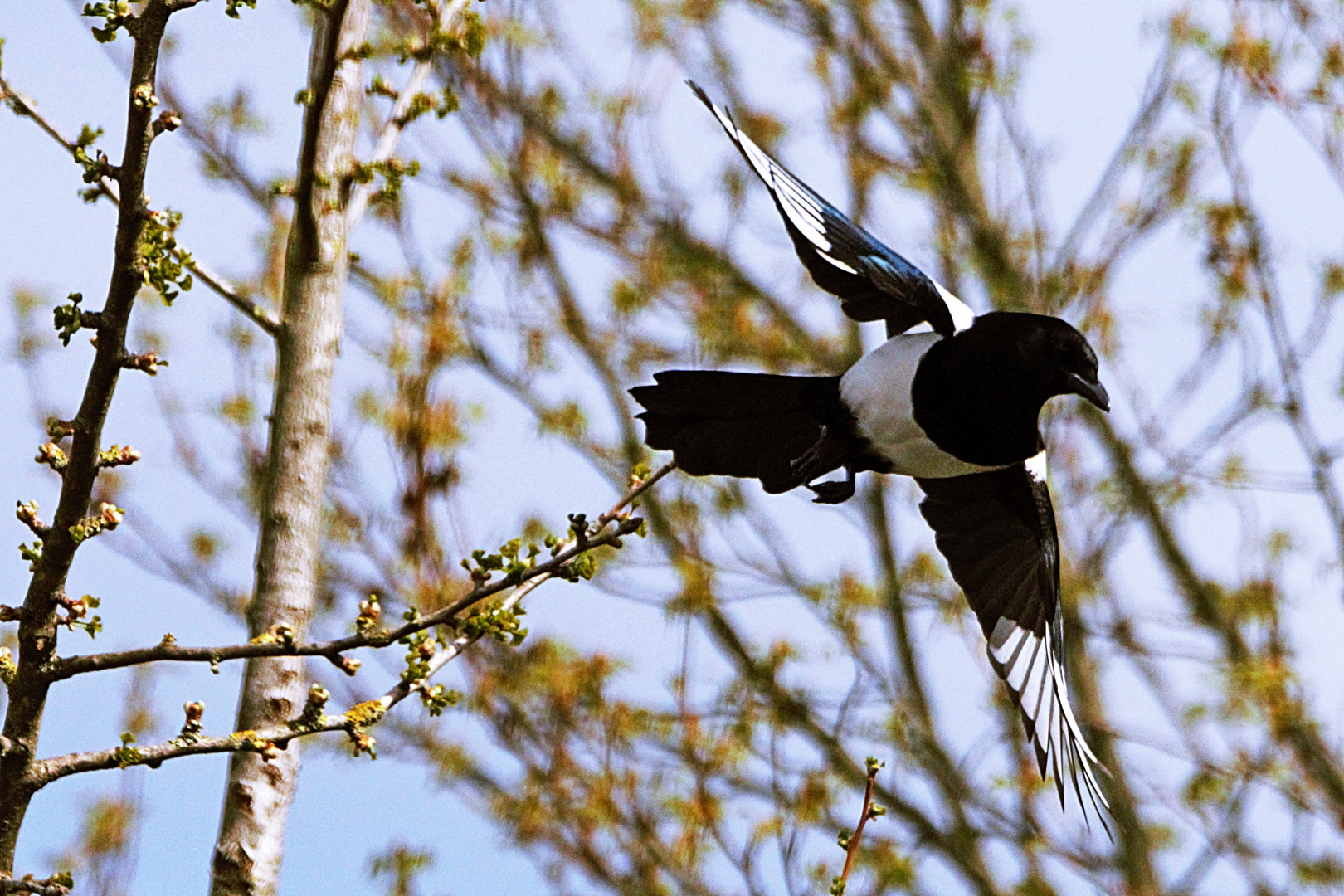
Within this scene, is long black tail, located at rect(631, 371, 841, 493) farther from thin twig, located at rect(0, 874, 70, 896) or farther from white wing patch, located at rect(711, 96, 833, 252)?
thin twig, located at rect(0, 874, 70, 896)

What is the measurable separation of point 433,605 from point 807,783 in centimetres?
142

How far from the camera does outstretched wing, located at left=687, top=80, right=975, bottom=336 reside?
2.85 metres

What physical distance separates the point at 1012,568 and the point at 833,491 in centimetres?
74

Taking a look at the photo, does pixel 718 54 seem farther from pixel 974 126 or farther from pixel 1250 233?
pixel 1250 233

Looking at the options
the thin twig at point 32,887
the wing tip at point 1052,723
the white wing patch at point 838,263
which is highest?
the white wing patch at point 838,263

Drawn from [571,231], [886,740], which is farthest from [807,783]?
[571,231]

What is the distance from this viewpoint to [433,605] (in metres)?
4.18

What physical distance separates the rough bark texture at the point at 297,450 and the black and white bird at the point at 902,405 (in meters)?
0.68

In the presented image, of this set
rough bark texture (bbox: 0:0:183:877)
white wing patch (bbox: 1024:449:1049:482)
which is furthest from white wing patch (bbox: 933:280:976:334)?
rough bark texture (bbox: 0:0:183:877)

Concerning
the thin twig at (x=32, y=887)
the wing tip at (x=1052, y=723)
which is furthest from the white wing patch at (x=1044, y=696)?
the thin twig at (x=32, y=887)

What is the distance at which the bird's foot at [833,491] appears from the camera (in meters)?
3.01

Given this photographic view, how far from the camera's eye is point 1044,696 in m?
3.40

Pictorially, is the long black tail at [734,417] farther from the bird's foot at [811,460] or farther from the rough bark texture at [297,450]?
the rough bark texture at [297,450]

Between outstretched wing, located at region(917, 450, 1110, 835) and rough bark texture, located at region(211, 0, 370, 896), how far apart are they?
5.05 feet
